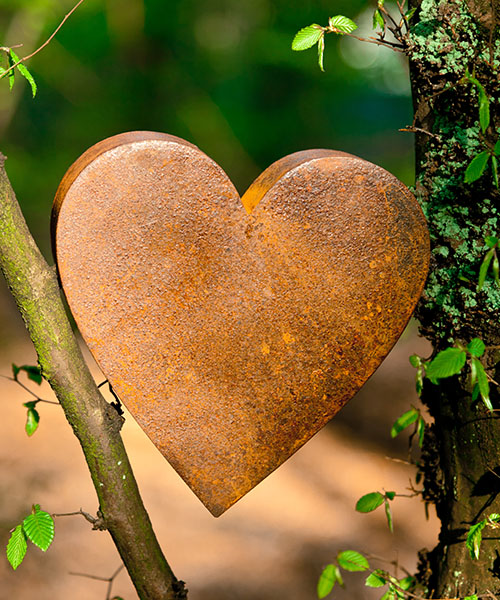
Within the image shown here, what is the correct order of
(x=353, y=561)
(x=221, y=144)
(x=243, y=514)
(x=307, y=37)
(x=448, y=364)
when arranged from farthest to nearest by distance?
(x=221, y=144), (x=243, y=514), (x=353, y=561), (x=307, y=37), (x=448, y=364)

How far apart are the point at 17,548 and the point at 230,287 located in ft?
1.43

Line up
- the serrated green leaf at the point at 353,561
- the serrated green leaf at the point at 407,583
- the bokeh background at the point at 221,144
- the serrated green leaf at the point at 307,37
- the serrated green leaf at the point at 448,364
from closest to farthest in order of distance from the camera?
the serrated green leaf at the point at 448,364
the serrated green leaf at the point at 307,37
the serrated green leaf at the point at 353,561
the serrated green leaf at the point at 407,583
the bokeh background at the point at 221,144

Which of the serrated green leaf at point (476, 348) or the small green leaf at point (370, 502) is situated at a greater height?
the serrated green leaf at point (476, 348)

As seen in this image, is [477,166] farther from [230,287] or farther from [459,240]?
[230,287]

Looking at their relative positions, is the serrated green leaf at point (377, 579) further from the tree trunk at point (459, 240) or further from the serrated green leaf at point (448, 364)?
the serrated green leaf at point (448, 364)

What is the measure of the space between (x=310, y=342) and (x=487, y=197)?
32cm

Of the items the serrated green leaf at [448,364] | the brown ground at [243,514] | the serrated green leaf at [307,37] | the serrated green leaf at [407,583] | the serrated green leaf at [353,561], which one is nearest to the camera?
the serrated green leaf at [448,364]

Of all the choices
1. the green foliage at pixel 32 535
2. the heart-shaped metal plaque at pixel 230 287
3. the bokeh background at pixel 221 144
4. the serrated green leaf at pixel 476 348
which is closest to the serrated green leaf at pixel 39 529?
the green foliage at pixel 32 535

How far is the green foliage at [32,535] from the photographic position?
2.55 ft

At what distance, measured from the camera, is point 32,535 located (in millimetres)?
778

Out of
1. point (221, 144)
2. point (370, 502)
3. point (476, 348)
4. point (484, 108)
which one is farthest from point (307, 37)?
point (221, 144)

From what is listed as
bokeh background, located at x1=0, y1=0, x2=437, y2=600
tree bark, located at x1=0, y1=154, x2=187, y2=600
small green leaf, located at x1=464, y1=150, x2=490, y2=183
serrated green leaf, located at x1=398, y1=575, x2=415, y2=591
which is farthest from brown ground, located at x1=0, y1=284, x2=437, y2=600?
small green leaf, located at x1=464, y1=150, x2=490, y2=183

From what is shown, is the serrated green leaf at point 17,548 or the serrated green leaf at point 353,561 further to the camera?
the serrated green leaf at point 353,561

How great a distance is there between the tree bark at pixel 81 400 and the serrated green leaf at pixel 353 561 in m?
0.26
